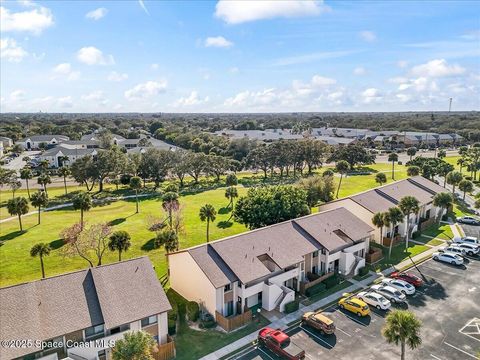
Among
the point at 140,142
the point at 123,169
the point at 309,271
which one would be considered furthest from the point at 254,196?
the point at 140,142

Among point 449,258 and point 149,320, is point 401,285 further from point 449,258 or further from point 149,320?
point 149,320

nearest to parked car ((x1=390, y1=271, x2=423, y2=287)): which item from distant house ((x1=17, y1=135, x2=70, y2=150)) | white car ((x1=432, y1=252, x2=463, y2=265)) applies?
white car ((x1=432, y1=252, x2=463, y2=265))

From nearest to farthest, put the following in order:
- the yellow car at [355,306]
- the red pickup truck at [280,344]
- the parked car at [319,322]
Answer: the red pickup truck at [280,344] → the parked car at [319,322] → the yellow car at [355,306]

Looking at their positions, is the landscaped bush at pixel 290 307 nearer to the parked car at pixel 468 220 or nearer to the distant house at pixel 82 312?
the distant house at pixel 82 312

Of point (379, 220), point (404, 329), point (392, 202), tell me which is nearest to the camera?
point (404, 329)

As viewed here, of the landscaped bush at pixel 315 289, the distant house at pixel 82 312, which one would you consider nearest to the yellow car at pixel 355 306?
Answer: the landscaped bush at pixel 315 289

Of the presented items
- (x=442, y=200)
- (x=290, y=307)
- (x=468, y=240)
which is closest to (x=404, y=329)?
(x=290, y=307)
